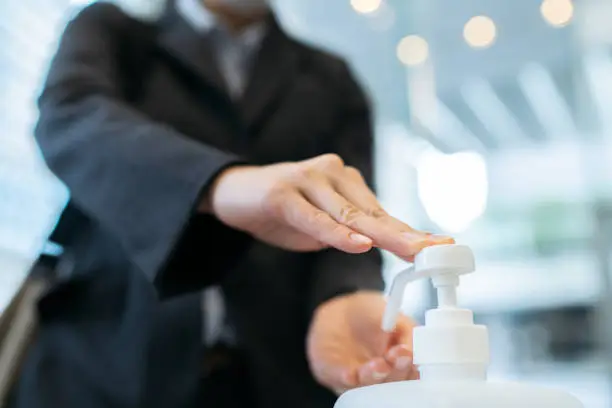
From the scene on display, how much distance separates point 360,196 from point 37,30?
0.22 m

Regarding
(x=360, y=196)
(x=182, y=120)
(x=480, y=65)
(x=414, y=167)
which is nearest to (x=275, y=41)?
(x=182, y=120)

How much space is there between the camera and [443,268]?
20cm

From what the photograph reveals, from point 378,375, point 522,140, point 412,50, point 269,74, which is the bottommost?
point 378,375

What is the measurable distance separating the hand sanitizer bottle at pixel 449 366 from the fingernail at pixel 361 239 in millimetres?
16

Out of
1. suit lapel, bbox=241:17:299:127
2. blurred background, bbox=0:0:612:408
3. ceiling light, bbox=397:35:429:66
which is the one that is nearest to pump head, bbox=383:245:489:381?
suit lapel, bbox=241:17:299:127

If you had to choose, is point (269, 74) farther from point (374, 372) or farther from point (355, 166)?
point (374, 372)

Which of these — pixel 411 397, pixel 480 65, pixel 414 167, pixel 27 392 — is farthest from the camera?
pixel 480 65

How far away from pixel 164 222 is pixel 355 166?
4.3 inches

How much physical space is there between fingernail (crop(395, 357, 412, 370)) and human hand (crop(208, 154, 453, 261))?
36mm

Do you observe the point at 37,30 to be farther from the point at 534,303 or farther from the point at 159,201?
the point at 534,303

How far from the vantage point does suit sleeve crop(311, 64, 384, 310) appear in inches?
11.8

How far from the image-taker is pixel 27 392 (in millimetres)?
324

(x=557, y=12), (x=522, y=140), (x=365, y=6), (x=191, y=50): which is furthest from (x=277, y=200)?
(x=522, y=140)

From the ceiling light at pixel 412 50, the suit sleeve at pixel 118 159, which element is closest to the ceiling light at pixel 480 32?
the ceiling light at pixel 412 50
